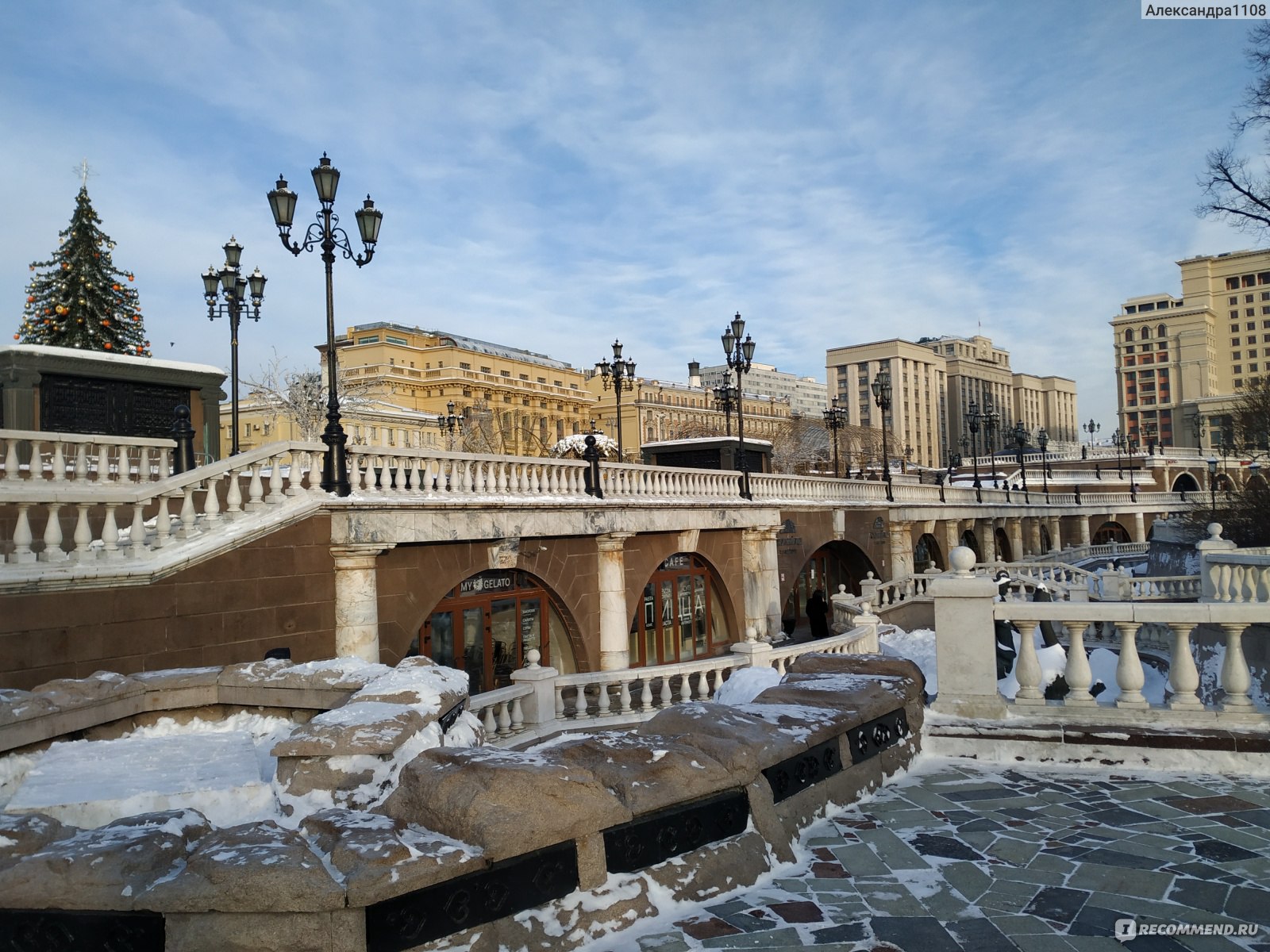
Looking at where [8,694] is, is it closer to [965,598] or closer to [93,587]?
[93,587]

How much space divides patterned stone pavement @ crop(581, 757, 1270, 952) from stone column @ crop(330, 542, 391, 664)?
332 inches

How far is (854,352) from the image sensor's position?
15075 cm

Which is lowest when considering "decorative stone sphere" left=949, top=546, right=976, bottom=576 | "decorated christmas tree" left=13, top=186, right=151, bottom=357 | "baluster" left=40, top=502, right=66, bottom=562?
"decorative stone sphere" left=949, top=546, right=976, bottom=576

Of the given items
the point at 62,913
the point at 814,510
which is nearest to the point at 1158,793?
the point at 62,913

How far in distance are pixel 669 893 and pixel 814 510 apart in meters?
23.1

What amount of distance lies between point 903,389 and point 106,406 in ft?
467

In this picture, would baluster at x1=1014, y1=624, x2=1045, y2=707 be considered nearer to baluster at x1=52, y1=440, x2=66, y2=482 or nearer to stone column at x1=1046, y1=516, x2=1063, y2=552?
baluster at x1=52, y1=440, x2=66, y2=482

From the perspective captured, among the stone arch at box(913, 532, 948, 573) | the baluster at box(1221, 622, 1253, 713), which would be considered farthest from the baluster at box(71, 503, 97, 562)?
the stone arch at box(913, 532, 948, 573)

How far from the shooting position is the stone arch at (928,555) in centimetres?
3703

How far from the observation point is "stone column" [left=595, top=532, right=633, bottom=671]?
680 inches

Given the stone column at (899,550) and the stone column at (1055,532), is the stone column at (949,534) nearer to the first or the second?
the stone column at (899,550)

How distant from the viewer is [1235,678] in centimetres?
623

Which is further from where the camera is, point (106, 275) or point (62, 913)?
point (106, 275)

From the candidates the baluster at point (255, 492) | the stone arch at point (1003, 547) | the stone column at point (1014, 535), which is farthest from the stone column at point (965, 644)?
the stone arch at point (1003, 547)
